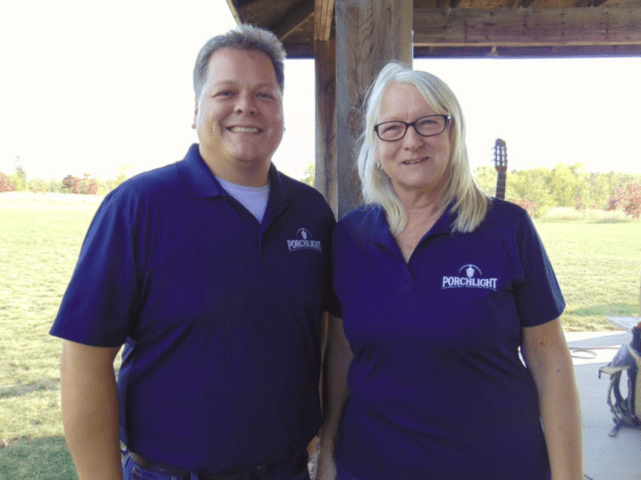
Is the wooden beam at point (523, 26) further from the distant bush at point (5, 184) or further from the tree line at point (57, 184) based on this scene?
the distant bush at point (5, 184)

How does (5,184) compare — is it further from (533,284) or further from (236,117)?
(533,284)

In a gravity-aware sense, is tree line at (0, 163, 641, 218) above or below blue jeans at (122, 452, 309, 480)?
above

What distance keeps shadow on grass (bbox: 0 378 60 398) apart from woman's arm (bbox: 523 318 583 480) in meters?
6.34

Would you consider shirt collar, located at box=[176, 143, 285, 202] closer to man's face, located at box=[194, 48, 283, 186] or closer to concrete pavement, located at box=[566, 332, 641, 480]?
man's face, located at box=[194, 48, 283, 186]

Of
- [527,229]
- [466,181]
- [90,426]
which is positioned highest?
[466,181]

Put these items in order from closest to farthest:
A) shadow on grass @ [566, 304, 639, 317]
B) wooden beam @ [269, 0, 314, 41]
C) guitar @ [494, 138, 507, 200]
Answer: guitar @ [494, 138, 507, 200], wooden beam @ [269, 0, 314, 41], shadow on grass @ [566, 304, 639, 317]

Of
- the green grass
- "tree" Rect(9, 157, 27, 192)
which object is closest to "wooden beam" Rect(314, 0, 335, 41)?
the green grass

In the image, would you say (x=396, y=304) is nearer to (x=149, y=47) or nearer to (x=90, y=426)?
(x=90, y=426)

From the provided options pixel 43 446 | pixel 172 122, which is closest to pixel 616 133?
pixel 172 122

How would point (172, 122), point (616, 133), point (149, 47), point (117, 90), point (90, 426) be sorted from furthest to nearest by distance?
point (149, 47) < point (172, 122) < point (117, 90) < point (616, 133) < point (90, 426)

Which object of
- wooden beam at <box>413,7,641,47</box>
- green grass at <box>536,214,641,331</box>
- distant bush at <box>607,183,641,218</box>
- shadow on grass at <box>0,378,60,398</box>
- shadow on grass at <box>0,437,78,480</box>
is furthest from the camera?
distant bush at <box>607,183,641,218</box>

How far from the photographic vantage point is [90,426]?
1.39 meters

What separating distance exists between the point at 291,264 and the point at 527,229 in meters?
0.68

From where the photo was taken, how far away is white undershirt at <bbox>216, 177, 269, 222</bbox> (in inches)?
63.6
